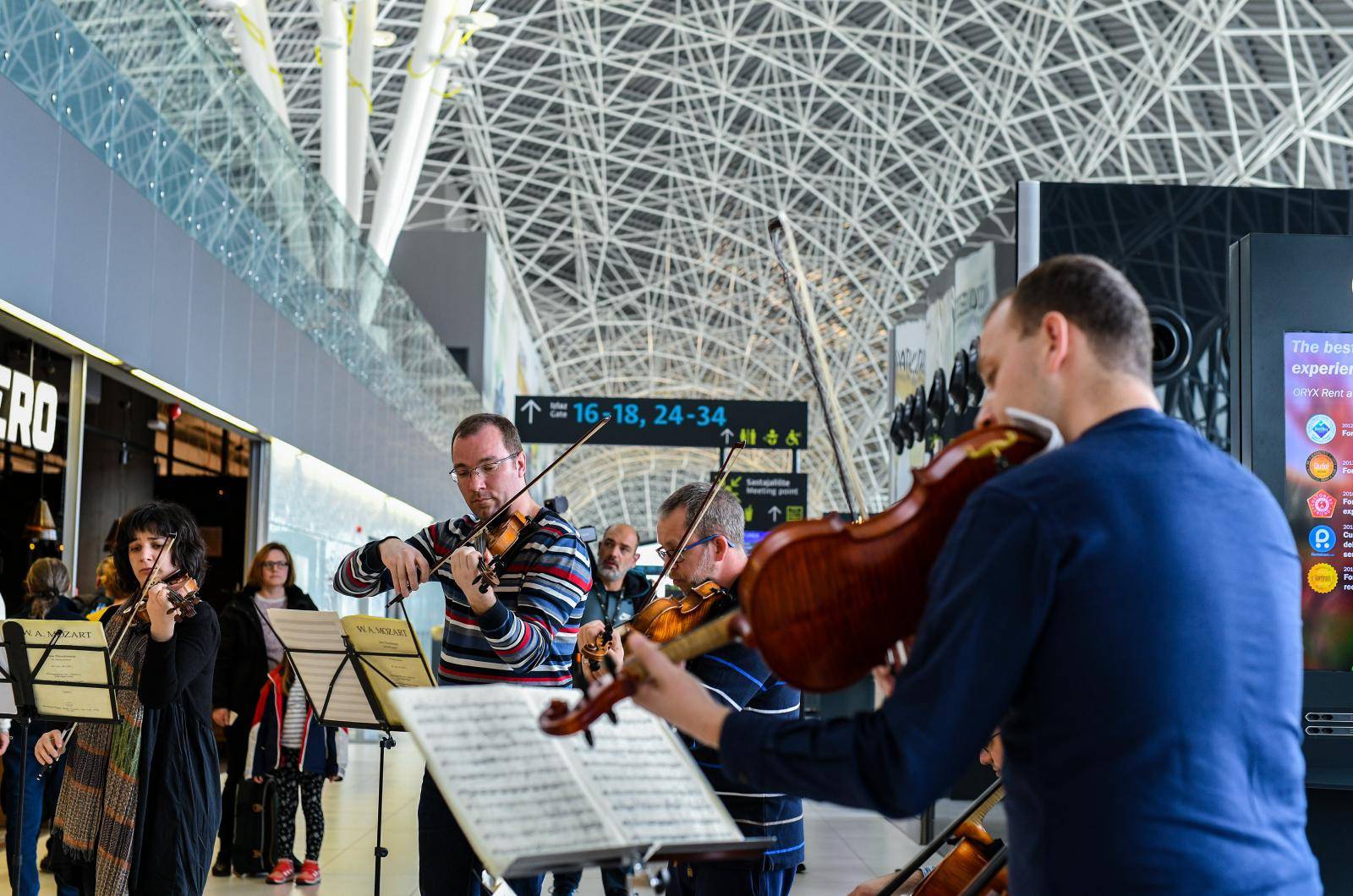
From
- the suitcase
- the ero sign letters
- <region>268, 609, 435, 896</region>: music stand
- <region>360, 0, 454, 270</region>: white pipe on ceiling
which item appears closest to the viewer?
<region>268, 609, 435, 896</region>: music stand

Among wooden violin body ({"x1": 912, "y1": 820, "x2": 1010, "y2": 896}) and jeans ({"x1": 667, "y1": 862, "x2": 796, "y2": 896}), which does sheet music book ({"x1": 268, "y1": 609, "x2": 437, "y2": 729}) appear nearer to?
jeans ({"x1": 667, "y1": 862, "x2": 796, "y2": 896})

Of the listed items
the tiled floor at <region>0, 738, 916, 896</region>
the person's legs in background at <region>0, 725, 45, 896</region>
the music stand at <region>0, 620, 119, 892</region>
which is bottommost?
the tiled floor at <region>0, 738, 916, 896</region>

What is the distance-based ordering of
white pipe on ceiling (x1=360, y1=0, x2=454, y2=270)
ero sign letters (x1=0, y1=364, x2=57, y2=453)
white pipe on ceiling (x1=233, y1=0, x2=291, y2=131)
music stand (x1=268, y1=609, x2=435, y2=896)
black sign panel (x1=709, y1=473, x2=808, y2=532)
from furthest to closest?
black sign panel (x1=709, y1=473, x2=808, y2=532)
white pipe on ceiling (x1=360, y1=0, x2=454, y2=270)
white pipe on ceiling (x1=233, y1=0, x2=291, y2=131)
ero sign letters (x1=0, y1=364, x2=57, y2=453)
music stand (x1=268, y1=609, x2=435, y2=896)

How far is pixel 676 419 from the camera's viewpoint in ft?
58.4

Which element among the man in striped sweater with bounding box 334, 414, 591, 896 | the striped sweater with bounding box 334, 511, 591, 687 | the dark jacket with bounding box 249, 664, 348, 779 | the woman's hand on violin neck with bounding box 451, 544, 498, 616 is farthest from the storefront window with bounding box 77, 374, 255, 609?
the woman's hand on violin neck with bounding box 451, 544, 498, 616

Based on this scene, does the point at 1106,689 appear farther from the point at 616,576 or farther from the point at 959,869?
the point at 616,576

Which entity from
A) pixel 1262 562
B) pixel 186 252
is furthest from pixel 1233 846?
pixel 186 252

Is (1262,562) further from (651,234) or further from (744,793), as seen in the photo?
(651,234)

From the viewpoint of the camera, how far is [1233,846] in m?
1.68

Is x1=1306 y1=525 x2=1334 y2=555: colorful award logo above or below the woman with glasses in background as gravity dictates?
above

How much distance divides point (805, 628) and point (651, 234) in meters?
47.0

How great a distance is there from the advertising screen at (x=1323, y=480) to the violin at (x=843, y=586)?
3.51m

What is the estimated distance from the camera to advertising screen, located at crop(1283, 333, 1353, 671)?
490 centimetres

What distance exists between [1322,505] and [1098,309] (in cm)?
356
